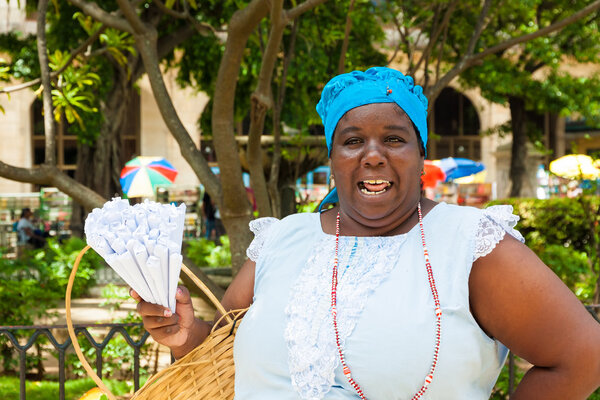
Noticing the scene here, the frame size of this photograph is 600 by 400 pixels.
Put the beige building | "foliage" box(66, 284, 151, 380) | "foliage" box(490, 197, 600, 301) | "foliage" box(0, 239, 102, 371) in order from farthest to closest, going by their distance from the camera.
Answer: the beige building, "foliage" box(490, 197, 600, 301), "foliage" box(0, 239, 102, 371), "foliage" box(66, 284, 151, 380)

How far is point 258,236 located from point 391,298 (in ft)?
1.90

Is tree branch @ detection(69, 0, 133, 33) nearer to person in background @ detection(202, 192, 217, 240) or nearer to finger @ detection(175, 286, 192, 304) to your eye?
finger @ detection(175, 286, 192, 304)

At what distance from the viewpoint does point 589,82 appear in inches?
562

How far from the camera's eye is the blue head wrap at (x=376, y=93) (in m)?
1.78

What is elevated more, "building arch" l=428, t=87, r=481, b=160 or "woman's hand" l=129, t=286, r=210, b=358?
"building arch" l=428, t=87, r=481, b=160

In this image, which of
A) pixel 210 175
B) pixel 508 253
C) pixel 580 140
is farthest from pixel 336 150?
pixel 580 140

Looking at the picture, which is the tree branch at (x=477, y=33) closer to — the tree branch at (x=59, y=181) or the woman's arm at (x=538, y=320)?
the tree branch at (x=59, y=181)

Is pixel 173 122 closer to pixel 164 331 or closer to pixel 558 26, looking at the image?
pixel 164 331

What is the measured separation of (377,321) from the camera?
1623 millimetres

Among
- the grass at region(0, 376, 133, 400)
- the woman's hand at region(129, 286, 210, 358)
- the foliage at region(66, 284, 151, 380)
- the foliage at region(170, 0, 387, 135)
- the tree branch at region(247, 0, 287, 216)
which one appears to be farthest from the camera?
the foliage at region(170, 0, 387, 135)

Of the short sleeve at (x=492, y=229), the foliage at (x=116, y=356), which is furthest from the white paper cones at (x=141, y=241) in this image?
the foliage at (x=116, y=356)

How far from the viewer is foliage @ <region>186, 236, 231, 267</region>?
1057 centimetres

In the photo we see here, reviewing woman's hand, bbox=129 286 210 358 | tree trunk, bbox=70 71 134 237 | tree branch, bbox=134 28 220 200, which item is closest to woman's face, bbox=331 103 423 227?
woman's hand, bbox=129 286 210 358

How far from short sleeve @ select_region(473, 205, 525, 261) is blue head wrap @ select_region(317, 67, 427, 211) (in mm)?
319
